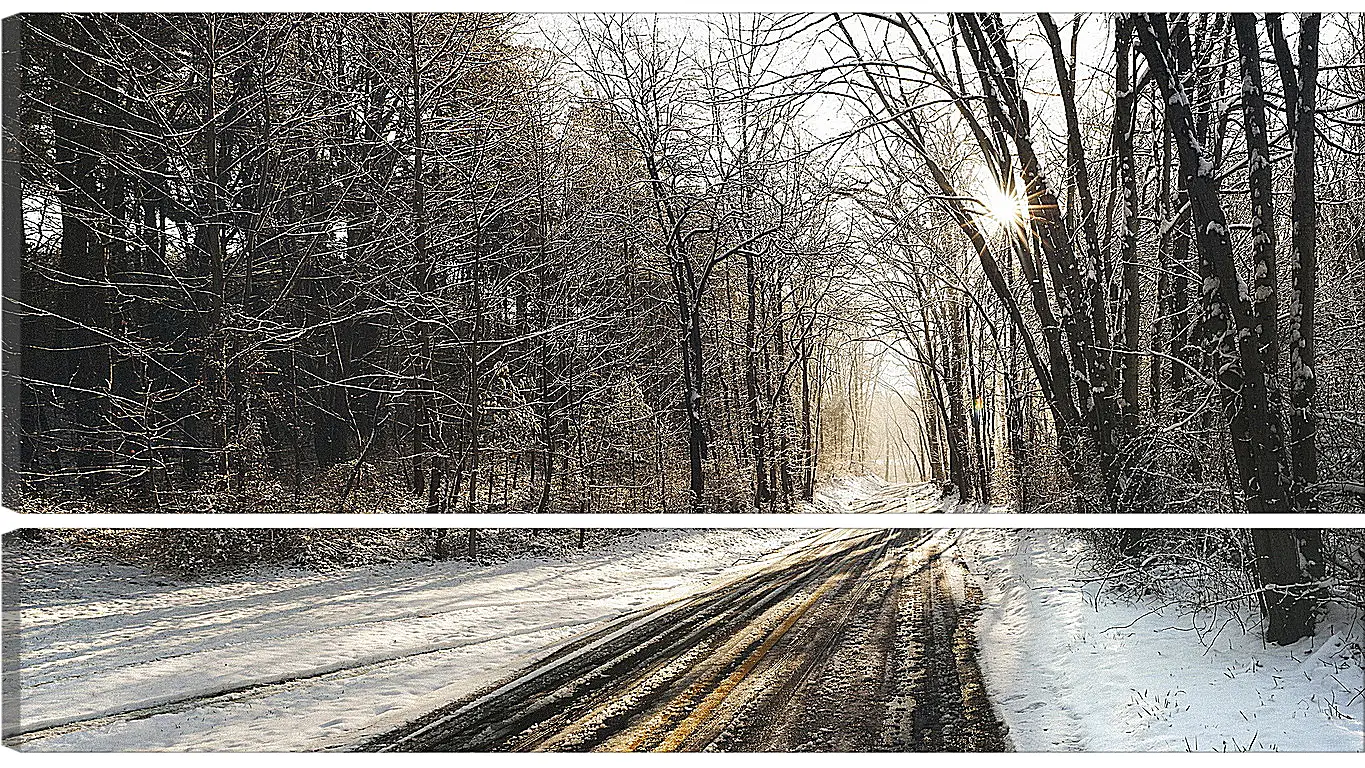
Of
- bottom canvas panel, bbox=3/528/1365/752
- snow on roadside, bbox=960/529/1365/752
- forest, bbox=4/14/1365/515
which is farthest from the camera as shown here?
forest, bbox=4/14/1365/515

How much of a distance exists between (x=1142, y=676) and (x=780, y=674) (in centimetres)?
133

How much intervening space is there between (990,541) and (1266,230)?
1.69 m

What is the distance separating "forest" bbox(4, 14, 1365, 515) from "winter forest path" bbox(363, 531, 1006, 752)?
0.41 m

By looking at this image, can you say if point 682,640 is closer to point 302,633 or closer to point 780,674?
point 780,674

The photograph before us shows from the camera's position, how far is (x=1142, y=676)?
3189mm

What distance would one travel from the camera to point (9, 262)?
12.1 ft

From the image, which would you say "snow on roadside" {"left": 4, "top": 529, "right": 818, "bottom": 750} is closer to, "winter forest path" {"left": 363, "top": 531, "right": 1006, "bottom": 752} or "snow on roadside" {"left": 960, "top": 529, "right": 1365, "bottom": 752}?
"winter forest path" {"left": 363, "top": 531, "right": 1006, "bottom": 752}

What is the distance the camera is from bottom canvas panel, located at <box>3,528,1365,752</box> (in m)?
3.06

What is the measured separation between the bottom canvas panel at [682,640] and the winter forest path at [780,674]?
0.01 metres

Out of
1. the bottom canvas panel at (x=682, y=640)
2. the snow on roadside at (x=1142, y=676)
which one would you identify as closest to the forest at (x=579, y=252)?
the bottom canvas panel at (x=682, y=640)

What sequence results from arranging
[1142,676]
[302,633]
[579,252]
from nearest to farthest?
1. [1142,676]
2. [302,633]
3. [579,252]

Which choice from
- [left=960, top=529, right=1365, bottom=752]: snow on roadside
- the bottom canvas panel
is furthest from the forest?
[left=960, top=529, right=1365, bottom=752]: snow on roadside

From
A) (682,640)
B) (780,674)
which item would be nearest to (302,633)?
(682,640)

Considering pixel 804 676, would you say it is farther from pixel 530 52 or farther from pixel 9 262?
pixel 9 262
